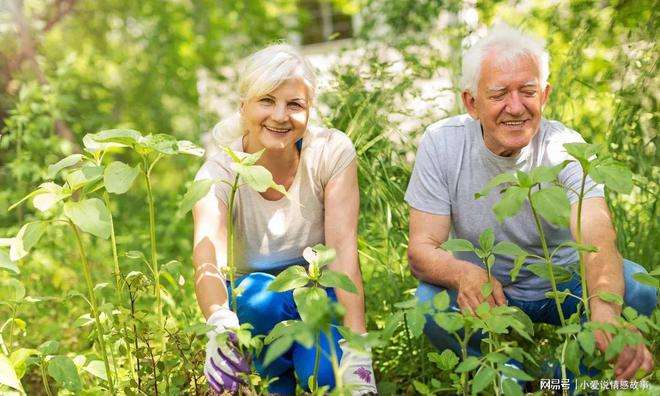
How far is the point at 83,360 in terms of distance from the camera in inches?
78.4

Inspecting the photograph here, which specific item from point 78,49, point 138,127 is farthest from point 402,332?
point 78,49

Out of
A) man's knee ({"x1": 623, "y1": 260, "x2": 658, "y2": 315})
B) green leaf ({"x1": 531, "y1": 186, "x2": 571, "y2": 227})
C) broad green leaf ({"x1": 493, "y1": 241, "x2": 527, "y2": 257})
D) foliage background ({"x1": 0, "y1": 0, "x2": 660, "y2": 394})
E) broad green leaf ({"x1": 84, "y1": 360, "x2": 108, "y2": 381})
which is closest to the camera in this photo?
green leaf ({"x1": 531, "y1": 186, "x2": 571, "y2": 227})

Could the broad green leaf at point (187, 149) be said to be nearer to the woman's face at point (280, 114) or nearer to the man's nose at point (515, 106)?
the woman's face at point (280, 114)

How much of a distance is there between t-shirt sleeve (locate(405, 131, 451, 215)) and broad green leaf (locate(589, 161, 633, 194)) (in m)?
0.75

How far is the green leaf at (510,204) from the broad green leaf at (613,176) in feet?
0.46

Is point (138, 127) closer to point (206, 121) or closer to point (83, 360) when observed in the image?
point (206, 121)

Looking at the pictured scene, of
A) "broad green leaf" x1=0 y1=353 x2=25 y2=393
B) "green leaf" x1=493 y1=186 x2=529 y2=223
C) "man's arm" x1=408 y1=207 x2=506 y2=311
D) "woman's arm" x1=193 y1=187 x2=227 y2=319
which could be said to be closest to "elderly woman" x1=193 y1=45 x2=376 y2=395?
"woman's arm" x1=193 y1=187 x2=227 y2=319

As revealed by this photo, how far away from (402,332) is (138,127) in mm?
4391

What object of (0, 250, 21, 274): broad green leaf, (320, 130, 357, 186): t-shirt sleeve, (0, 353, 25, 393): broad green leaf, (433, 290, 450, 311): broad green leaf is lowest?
(0, 353, 25, 393): broad green leaf

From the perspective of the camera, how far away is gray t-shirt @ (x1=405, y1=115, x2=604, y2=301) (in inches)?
94.7

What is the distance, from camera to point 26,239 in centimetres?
176

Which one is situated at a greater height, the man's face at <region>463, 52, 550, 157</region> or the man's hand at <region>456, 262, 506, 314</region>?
the man's face at <region>463, 52, 550, 157</region>

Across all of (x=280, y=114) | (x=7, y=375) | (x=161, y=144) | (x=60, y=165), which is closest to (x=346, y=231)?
(x=280, y=114)

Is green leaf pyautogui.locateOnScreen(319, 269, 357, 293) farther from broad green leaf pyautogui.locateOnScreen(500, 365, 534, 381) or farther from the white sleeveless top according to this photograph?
the white sleeveless top
